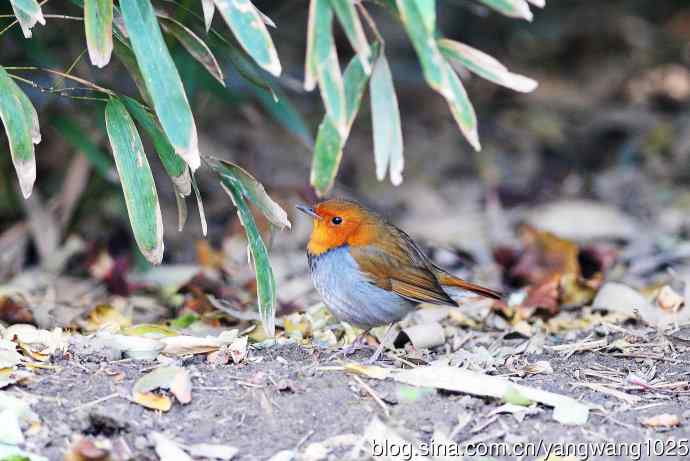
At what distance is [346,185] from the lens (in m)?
6.92

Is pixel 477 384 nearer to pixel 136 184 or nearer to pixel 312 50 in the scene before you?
pixel 312 50

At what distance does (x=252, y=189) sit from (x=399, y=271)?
0.87 metres

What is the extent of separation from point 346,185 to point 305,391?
3810mm

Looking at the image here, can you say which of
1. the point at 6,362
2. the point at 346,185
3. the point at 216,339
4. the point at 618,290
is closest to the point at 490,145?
the point at 346,185

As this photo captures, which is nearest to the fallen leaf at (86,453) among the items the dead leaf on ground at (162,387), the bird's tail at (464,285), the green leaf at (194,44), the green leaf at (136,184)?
the dead leaf on ground at (162,387)

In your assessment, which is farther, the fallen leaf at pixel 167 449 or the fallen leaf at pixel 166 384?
the fallen leaf at pixel 166 384

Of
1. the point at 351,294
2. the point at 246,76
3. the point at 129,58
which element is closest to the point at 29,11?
the point at 129,58

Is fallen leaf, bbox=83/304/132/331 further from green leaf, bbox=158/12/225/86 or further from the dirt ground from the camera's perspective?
green leaf, bbox=158/12/225/86

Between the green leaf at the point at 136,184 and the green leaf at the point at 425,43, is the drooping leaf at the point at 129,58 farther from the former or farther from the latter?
the green leaf at the point at 425,43

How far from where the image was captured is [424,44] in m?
2.78

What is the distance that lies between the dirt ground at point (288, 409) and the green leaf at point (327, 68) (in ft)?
2.75

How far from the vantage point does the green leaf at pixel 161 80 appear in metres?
3.09

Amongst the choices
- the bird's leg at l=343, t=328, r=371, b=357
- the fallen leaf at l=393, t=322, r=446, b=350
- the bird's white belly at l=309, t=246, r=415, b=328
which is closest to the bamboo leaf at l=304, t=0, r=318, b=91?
the bird's leg at l=343, t=328, r=371, b=357

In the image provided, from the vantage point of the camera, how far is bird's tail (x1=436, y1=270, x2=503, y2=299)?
14.1 feet
